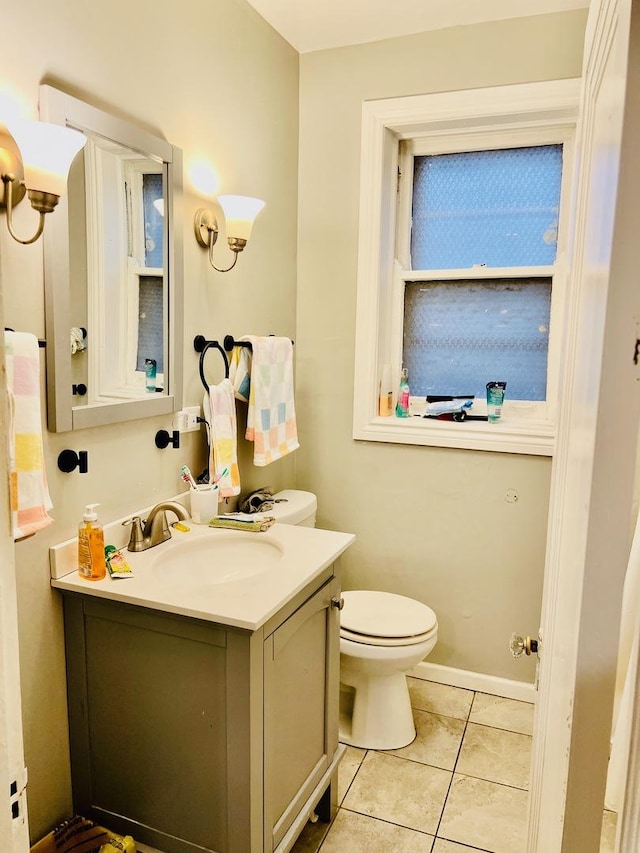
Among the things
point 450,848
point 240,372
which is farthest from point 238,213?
point 450,848

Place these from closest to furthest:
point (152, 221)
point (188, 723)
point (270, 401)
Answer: point (188, 723) → point (152, 221) → point (270, 401)

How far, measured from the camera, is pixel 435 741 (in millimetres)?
2309

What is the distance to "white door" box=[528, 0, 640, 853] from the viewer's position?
56 cm

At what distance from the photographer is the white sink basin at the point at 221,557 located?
70.9 inches

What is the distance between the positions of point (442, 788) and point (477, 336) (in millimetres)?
1695

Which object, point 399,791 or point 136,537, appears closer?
point 136,537

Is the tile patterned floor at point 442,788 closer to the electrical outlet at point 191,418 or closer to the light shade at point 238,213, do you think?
the electrical outlet at point 191,418

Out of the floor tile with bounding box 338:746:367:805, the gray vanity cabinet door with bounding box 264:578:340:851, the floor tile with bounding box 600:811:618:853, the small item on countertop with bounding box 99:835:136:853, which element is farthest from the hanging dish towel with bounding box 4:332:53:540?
the floor tile with bounding box 338:746:367:805

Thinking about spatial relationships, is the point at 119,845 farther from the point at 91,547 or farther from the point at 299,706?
the point at 91,547

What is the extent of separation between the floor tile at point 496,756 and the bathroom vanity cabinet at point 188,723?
74 centimetres

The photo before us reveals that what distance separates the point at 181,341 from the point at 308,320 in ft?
2.99

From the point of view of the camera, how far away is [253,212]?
203 cm

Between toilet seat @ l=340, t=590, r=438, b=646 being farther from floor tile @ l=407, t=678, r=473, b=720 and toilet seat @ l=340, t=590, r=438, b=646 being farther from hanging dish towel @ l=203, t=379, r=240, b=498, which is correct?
hanging dish towel @ l=203, t=379, r=240, b=498

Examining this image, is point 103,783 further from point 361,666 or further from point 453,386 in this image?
point 453,386
